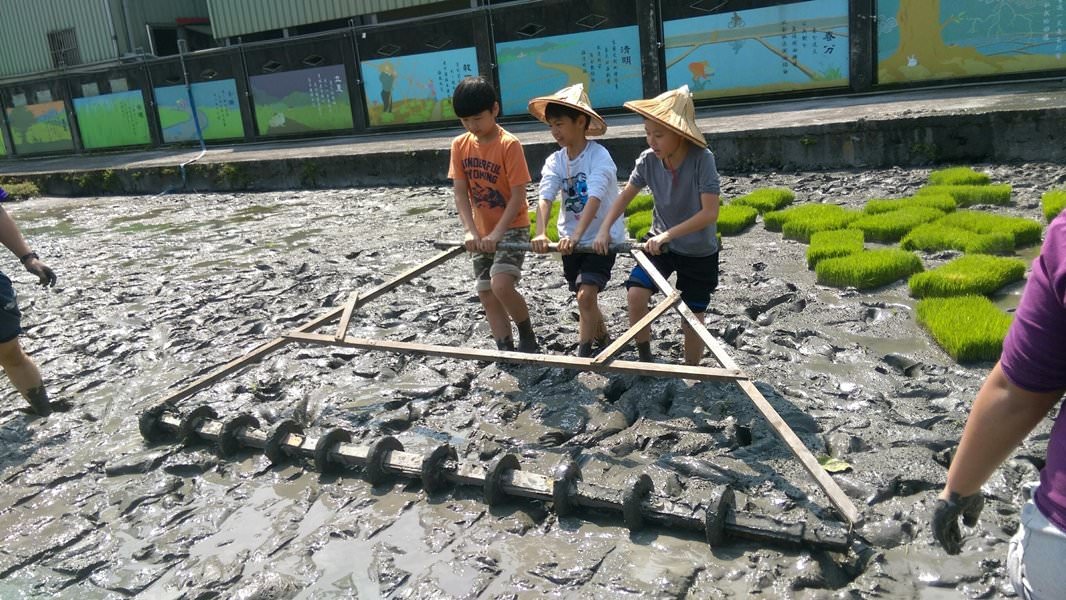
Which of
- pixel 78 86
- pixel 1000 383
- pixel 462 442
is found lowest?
pixel 462 442

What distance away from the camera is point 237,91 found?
20.6 metres

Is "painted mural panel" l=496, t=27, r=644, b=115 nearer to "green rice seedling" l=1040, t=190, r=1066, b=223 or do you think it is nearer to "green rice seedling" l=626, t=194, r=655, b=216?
"green rice seedling" l=626, t=194, r=655, b=216

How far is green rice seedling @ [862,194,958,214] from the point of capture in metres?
7.64

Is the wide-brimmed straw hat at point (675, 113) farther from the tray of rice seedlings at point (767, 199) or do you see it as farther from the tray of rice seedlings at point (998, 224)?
the tray of rice seedlings at point (767, 199)

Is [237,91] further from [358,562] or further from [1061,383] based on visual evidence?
[1061,383]

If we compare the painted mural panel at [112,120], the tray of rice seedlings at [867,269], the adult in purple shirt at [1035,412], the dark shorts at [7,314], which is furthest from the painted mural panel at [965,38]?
the painted mural panel at [112,120]

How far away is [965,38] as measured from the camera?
12609 millimetres

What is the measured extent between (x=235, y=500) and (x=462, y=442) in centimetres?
109

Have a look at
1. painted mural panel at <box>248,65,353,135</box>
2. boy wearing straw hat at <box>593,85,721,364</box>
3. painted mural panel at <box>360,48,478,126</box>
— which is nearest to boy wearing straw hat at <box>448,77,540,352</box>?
boy wearing straw hat at <box>593,85,721,364</box>

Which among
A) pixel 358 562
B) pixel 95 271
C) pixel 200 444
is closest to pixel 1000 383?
pixel 358 562

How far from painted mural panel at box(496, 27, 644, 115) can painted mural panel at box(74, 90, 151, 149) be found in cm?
1154

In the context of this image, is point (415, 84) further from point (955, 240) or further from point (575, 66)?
point (955, 240)

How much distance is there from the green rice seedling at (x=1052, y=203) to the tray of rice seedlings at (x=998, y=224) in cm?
14

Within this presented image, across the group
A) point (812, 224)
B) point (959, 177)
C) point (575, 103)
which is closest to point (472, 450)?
point (575, 103)
